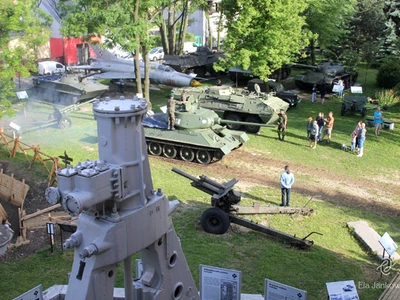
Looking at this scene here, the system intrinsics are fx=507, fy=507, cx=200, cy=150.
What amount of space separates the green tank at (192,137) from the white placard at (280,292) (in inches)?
328

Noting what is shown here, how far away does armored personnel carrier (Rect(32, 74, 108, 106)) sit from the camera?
23250 mm

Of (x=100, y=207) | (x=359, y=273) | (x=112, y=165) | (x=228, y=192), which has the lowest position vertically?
(x=359, y=273)

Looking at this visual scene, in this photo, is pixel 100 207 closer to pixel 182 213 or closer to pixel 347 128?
pixel 182 213

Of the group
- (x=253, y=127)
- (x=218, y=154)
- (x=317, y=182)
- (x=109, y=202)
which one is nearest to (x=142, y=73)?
(x=253, y=127)

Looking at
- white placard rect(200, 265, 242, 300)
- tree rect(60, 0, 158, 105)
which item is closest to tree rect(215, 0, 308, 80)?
tree rect(60, 0, 158, 105)

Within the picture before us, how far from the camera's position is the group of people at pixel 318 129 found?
18.4 m

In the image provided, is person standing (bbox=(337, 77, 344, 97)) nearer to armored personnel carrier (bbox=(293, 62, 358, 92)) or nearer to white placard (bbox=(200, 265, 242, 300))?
armored personnel carrier (bbox=(293, 62, 358, 92))

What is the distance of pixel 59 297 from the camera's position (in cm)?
884

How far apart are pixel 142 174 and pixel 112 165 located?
0.43 m

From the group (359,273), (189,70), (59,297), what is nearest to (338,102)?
(189,70)

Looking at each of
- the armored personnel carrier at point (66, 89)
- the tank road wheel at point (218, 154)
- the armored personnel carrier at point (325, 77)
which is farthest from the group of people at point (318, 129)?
the armored personnel carrier at point (66, 89)

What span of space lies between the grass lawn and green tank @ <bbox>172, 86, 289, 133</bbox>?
2.30 ft

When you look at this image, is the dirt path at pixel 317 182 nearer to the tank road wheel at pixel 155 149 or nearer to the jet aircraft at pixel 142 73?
the tank road wheel at pixel 155 149

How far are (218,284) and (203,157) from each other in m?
8.59
